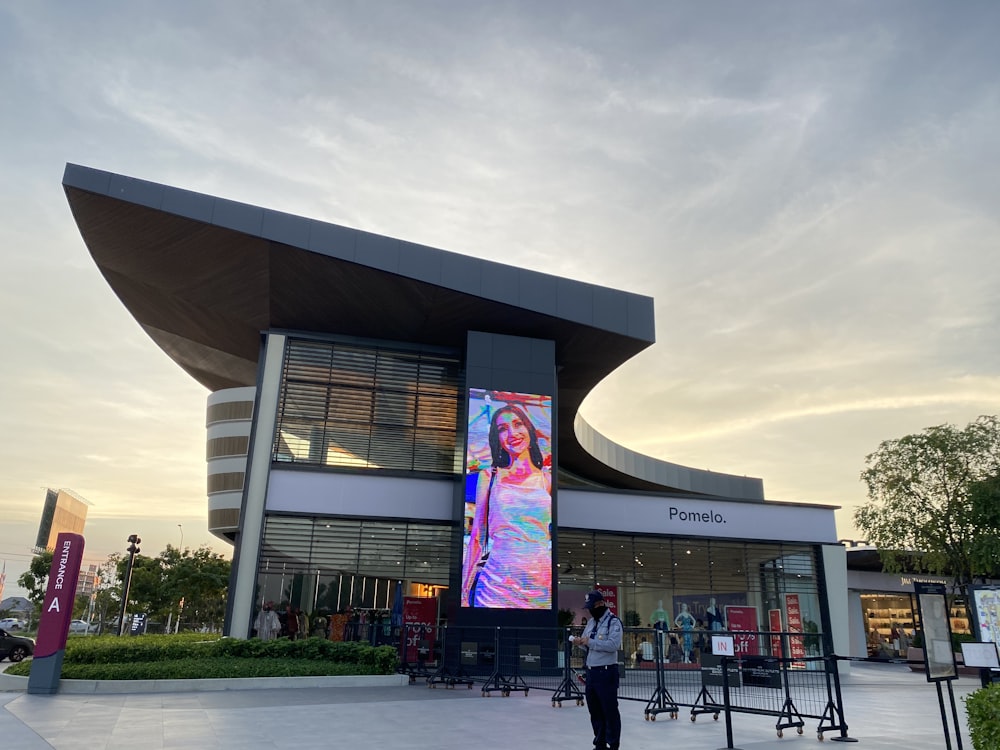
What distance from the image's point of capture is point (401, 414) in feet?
69.5

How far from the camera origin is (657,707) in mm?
11336

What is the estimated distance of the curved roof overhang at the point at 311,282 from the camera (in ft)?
57.2

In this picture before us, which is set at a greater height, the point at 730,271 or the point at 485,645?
the point at 730,271

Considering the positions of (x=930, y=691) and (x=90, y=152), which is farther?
(x=90, y=152)

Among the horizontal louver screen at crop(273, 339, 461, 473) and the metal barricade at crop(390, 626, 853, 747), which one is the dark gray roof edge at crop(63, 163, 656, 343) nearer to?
the horizontal louver screen at crop(273, 339, 461, 473)

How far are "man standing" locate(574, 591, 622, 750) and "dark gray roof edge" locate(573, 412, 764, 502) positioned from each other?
2009cm

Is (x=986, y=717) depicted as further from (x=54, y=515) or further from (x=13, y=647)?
(x=54, y=515)

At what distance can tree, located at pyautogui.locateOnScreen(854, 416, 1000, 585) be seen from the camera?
25703mm

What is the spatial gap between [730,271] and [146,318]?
19268 millimetres

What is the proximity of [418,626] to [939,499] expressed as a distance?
22.1 meters

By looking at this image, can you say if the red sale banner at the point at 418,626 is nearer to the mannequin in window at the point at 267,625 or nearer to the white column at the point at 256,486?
the mannequin in window at the point at 267,625

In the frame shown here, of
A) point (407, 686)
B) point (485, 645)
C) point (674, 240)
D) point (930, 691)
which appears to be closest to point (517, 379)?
point (674, 240)

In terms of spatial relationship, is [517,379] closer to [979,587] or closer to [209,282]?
[209,282]

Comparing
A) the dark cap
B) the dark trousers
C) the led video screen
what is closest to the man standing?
the dark trousers
